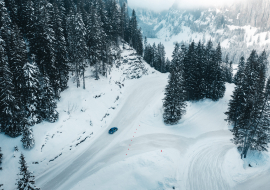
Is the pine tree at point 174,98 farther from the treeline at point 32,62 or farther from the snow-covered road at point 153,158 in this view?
the treeline at point 32,62

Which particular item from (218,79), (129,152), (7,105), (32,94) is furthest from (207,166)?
(7,105)

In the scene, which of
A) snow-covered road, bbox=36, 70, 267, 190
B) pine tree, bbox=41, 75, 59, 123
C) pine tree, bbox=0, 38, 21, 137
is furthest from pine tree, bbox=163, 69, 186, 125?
pine tree, bbox=0, 38, 21, 137

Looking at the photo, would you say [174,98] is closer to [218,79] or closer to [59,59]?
[218,79]

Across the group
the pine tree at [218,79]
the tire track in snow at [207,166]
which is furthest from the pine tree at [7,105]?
the pine tree at [218,79]

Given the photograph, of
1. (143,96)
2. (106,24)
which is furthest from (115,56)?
(143,96)

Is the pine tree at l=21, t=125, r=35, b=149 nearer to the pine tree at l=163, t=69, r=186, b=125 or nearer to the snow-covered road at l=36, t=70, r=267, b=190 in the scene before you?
the snow-covered road at l=36, t=70, r=267, b=190

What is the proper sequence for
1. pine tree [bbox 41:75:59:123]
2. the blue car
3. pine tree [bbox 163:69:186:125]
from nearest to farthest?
pine tree [bbox 41:75:59:123] → the blue car → pine tree [bbox 163:69:186:125]
